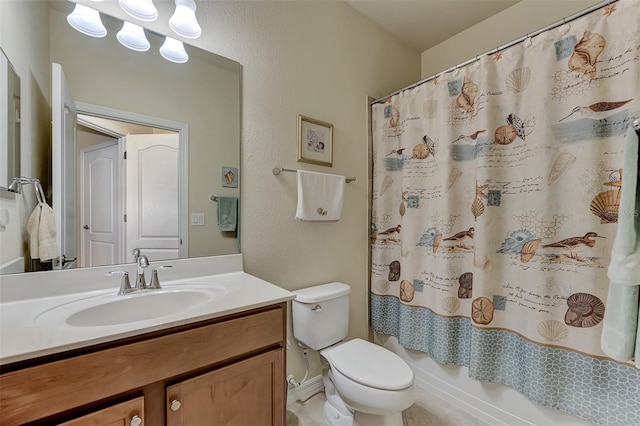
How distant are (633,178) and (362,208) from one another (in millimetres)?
1364

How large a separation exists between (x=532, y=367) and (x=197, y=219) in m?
1.78

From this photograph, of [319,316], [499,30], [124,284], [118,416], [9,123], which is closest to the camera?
[118,416]

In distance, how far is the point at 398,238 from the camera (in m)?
1.92

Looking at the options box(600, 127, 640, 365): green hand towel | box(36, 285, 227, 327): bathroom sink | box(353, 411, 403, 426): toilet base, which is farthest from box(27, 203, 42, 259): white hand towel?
box(600, 127, 640, 365): green hand towel

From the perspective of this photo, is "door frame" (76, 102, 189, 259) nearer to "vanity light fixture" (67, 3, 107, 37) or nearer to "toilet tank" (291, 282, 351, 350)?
"vanity light fixture" (67, 3, 107, 37)

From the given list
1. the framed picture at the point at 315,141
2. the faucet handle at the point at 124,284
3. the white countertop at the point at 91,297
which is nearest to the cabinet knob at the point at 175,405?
the white countertop at the point at 91,297

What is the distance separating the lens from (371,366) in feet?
4.38

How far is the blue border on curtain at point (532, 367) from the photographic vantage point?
44.3 inches

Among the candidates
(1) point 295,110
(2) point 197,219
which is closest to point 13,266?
(2) point 197,219

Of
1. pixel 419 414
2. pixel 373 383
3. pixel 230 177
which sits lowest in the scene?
pixel 419 414

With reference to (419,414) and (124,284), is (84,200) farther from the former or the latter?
(419,414)

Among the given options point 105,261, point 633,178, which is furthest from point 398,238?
point 105,261

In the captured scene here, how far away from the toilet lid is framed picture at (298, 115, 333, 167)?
3.65ft

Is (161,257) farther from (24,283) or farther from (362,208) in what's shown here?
(362,208)
